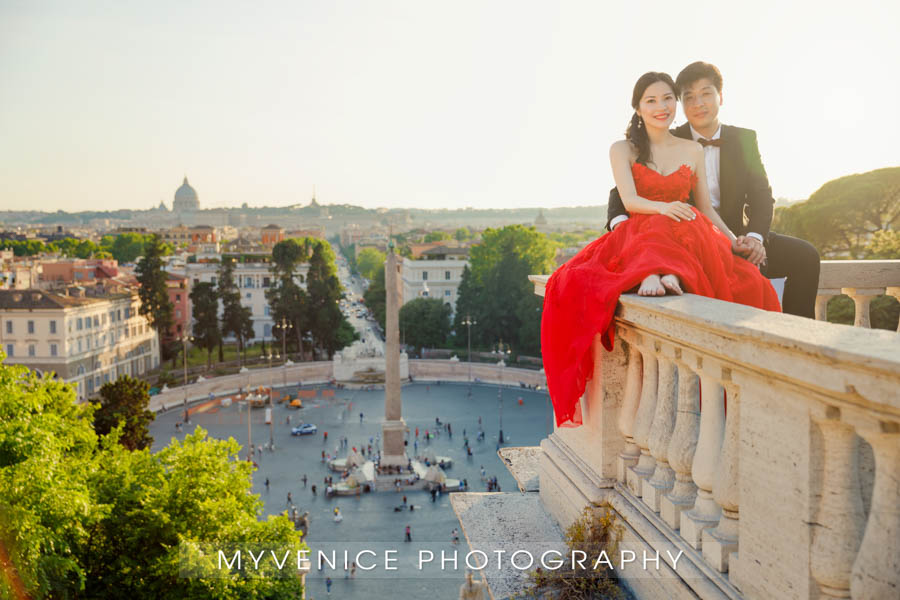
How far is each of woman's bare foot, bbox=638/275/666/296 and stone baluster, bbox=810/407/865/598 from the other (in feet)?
3.59

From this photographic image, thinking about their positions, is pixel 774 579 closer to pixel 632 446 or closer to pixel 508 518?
pixel 632 446

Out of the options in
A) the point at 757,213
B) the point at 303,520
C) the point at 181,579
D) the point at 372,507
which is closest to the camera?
the point at 757,213

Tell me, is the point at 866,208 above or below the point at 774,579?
above

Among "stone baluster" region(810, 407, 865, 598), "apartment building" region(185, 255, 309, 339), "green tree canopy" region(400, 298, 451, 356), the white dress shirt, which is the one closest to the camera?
"stone baluster" region(810, 407, 865, 598)

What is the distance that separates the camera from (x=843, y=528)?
68.5 inches

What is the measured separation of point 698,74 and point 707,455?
2.30m

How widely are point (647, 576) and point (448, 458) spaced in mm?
26328

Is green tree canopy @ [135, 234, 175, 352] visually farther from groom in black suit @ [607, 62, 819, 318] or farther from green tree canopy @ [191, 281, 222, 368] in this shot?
groom in black suit @ [607, 62, 819, 318]

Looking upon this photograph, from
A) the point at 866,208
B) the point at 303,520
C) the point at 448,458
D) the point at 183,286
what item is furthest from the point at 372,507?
the point at 183,286

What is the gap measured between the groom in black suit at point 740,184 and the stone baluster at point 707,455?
1.73 meters

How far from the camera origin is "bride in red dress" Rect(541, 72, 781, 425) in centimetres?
303

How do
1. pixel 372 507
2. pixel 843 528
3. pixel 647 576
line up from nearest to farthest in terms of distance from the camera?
1. pixel 843 528
2. pixel 647 576
3. pixel 372 507

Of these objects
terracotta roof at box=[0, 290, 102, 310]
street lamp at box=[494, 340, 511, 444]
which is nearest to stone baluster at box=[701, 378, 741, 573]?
street lamp at box=[494, 340, 511, 444]

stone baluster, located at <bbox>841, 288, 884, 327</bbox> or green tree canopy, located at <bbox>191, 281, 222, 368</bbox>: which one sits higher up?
stone baluster, located at <bbox>841, 288, 884, 327</bbox>
